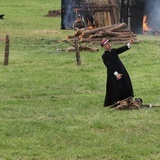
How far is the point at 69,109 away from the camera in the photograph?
14742 mm

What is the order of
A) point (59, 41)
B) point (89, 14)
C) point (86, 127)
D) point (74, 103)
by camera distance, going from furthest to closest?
point (89, 14) → point (59, 41) → point (74, 103) → point (86, 127)

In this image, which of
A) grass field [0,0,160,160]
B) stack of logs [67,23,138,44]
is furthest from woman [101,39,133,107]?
stack of logs [67,23,138,44]

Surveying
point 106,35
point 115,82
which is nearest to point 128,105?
point 115,82

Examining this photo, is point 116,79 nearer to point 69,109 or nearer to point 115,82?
point 115,82

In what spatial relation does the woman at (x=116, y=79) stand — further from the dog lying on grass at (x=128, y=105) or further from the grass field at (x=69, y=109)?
the grass field at (x=69, y=109)

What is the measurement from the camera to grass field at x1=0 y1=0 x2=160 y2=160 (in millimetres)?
10766

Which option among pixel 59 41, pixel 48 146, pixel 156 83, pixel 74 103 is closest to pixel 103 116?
pixel 74 103

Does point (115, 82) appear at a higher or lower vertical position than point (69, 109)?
higher

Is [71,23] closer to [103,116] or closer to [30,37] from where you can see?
[30,37]

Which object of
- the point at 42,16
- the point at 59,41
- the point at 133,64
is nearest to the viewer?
the point at 133,64

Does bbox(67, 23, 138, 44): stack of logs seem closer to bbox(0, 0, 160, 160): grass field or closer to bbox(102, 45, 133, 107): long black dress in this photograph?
bbox(0, 0, 160, 160): grass field

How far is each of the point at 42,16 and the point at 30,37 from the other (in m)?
17.6

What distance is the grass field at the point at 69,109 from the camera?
10.8 metres

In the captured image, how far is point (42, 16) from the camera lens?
1988 inches
